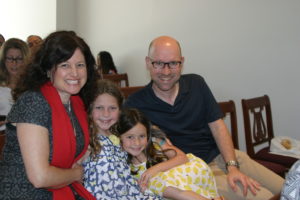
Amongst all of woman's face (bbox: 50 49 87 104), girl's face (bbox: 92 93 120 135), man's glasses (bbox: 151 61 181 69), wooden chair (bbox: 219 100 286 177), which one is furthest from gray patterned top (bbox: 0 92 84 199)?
wooden chair (bbox: 219 100 286 177)

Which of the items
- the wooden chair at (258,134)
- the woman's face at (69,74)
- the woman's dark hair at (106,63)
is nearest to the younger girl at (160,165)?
the woman's face at (69,74)

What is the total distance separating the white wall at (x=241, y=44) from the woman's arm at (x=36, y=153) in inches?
105

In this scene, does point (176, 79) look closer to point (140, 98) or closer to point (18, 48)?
point (140, 98)

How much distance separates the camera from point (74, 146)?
1.42 m

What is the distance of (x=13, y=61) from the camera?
2.84 meters

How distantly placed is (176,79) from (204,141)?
49cm

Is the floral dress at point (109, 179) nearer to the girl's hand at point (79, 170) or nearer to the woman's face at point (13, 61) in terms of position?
the girl's hand at point (79, 170)

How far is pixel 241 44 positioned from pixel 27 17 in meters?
4.46

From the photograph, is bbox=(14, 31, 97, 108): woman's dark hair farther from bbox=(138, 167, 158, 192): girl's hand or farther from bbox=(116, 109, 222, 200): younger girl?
bbox=(138, 167, 158, 192): girl's hand

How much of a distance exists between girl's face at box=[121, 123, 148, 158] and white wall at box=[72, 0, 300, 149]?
80.7 inches

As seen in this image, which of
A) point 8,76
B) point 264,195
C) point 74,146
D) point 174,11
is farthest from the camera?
point 174,11

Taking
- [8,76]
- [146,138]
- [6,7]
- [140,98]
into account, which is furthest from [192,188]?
[6,7]

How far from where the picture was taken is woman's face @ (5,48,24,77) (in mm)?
2816

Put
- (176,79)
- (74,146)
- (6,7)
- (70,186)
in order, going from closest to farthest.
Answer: (74,146)
(70,186)
(176,79)
(6,7)
